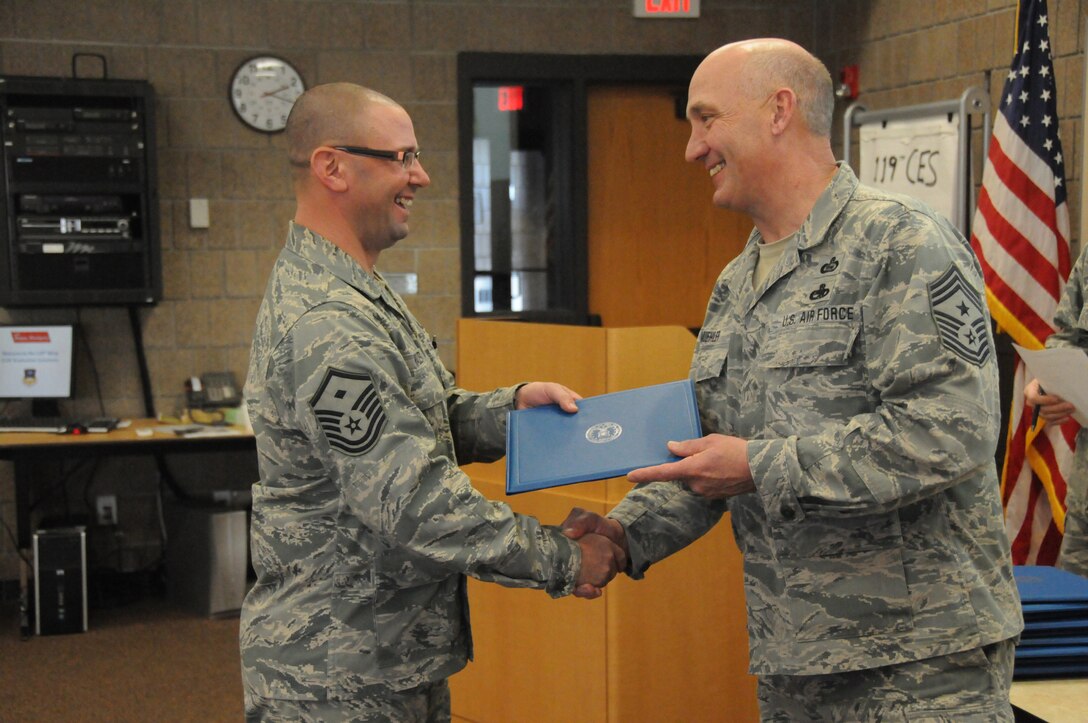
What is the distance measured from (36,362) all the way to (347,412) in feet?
12.9

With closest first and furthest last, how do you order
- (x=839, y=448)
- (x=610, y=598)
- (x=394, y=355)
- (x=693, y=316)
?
(x=839, y=448) → (x=394, y=355) → (x=610, y=598) → (x=693, y=316)

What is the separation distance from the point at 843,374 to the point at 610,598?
124cm

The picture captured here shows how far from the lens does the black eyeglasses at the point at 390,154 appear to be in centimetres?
186

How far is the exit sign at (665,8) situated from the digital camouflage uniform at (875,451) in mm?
3144

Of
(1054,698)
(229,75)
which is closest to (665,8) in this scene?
(229,75)

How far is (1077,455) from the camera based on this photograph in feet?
10.7

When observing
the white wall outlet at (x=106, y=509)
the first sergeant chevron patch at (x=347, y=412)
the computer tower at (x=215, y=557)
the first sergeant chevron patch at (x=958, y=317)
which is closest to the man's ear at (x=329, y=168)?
the first sergeant chevron patch at (x=347, y=412)

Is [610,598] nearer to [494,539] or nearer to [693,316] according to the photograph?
[494,539]

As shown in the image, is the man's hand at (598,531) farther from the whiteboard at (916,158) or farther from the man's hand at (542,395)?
the whiteboard at (916,158)

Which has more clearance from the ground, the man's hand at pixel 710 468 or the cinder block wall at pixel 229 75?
the cinder block wall at pixel 229 75

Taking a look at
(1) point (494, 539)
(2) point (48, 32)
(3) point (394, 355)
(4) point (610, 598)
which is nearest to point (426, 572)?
(1) point (494, 539)

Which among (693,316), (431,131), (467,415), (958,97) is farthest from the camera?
(693,316)

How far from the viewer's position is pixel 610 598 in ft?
8.88

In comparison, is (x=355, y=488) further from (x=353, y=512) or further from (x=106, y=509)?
(x=106, y=509)
